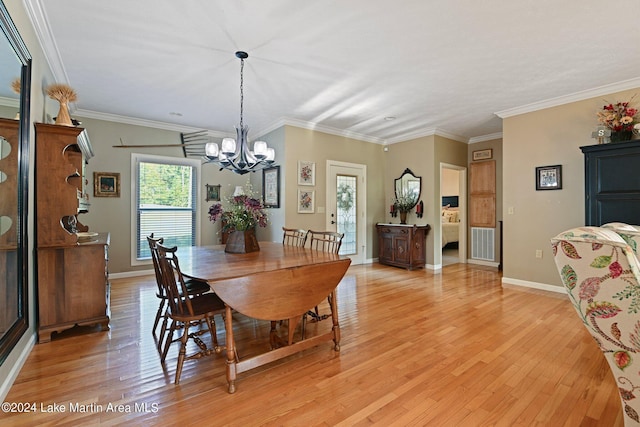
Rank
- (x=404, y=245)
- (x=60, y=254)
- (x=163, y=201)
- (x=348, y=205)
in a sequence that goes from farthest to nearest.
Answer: (x=348, y=205) → (x=404, y=245) → (x=163, y=201) → (x=60, y=254)

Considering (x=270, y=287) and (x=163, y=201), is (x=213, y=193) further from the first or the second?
(x=270, y=287)

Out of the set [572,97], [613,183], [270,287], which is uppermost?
[572,97]

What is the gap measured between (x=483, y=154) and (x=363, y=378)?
518 cm

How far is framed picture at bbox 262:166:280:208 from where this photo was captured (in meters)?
4.80

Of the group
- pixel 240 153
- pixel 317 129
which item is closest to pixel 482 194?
pixel 317 129

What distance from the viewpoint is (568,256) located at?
1177 mm

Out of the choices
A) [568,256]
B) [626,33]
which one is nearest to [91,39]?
[568,256]

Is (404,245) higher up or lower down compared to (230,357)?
higher up

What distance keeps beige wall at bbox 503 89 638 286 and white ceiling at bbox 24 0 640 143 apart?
9.4 inches

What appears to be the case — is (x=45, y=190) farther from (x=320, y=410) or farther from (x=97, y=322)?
(x=320, y=410)

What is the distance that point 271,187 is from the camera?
16.3ft

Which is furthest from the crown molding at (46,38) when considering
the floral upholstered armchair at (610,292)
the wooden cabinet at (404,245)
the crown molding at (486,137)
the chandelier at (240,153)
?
the crown molding at (486,137)

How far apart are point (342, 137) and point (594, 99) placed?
339 cm

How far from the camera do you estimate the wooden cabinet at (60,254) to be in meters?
2.31
